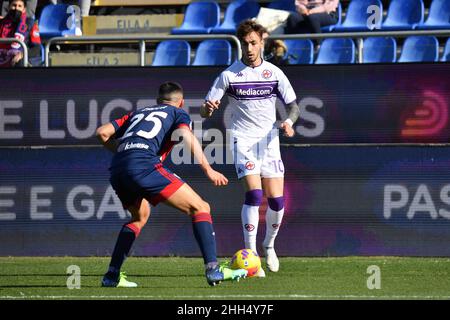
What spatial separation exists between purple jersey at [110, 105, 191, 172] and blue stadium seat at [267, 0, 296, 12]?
7.57 meters

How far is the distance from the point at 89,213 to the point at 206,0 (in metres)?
6.39

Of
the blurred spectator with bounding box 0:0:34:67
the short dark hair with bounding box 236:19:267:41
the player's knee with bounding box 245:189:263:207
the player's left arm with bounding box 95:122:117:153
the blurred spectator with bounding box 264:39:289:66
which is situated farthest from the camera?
the blurred spectator with bounding box 0:0:34:67

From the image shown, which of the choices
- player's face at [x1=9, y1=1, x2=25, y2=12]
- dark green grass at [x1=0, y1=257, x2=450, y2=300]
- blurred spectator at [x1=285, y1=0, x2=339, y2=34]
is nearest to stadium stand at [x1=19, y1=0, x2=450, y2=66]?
blurred spectator at [x1=285, y1=0, x2=339, y2=34]

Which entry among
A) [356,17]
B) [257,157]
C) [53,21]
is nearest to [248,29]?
→ [257,157]

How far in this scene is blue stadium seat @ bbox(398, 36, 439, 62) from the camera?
15.3m

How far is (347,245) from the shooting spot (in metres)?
13.3

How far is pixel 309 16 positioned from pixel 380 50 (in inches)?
61.6

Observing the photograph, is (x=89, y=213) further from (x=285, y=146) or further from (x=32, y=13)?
(x=32, y=13)

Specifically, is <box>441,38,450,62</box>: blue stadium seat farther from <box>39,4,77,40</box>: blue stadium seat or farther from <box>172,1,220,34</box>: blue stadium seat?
<box>39,4,77,40</box>: blue stadium seat

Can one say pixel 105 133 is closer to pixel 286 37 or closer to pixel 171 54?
pixel 286 37

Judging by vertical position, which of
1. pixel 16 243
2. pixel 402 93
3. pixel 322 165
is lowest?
pixel 16 243

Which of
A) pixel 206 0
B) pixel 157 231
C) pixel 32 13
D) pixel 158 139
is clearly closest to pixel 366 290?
pixel 158 139

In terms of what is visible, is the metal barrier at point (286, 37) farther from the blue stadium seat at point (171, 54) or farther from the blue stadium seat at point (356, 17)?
the blue stadium seat at point (356, 17)
